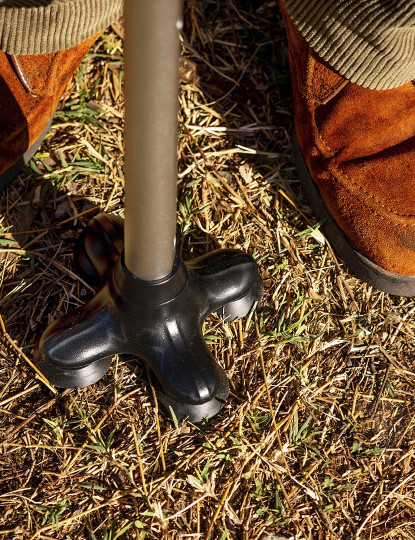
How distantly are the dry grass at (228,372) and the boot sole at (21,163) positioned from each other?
3 cm

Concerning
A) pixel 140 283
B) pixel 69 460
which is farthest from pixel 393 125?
pixel 69 460

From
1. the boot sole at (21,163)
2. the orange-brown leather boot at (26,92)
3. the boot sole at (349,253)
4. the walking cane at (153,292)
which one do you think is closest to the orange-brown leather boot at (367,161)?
the boot sole at (349,253)

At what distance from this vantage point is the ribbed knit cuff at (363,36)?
1048 millimetres

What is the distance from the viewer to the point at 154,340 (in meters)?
1.09

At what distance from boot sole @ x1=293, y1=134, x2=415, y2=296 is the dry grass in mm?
31

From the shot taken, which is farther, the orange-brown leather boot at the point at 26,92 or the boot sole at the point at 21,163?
the boot sole at the point at 21,163

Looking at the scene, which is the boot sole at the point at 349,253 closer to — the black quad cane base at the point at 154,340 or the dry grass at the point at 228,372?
the dry grass at the point at 228,372

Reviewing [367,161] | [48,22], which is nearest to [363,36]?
[367,161]

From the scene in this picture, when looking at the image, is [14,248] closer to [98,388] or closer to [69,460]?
[98,388]

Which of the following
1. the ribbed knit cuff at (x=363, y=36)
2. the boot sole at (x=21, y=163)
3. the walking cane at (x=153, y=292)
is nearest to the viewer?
the walking cane at (x=153, y=292)

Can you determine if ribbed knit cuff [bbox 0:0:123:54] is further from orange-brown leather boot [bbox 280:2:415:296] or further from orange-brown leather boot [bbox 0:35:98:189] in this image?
orange-brown leather boot [bbox 280:2:415:296]

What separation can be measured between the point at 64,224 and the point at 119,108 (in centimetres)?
38

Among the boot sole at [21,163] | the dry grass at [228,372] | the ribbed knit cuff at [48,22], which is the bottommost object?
the dry grass at [228,372]

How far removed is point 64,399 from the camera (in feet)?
3.86
